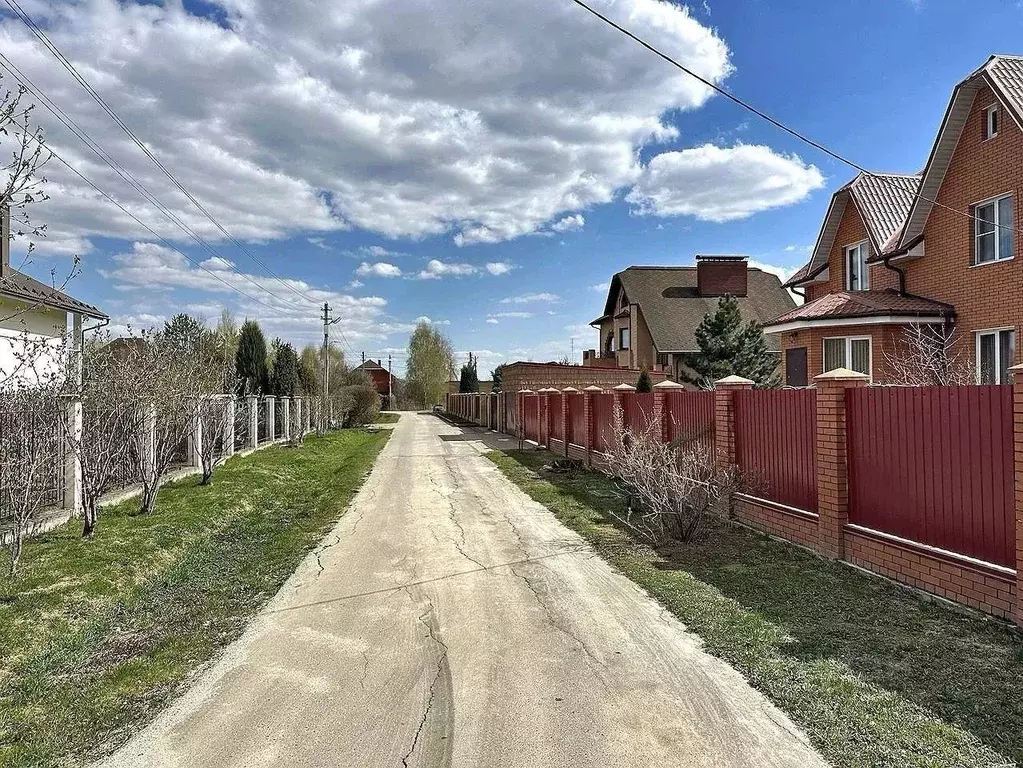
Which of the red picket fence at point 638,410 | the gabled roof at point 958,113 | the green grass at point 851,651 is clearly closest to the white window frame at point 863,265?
the gabled roof at point 958,113

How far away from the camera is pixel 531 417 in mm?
23312

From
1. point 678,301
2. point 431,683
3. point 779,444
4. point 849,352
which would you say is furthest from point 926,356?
point 678,301

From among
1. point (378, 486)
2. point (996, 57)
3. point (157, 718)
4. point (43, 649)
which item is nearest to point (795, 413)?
point (157, 718)

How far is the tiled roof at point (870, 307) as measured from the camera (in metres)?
13.1

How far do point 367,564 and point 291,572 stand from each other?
765mm

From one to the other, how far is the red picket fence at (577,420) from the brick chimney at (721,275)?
23037 millimetres

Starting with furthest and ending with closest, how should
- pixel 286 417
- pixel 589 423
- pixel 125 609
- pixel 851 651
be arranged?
pixel 286 417, pixel 589 423, pixel 125 609, pixel 851 651

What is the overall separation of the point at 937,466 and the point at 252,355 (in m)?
34.1

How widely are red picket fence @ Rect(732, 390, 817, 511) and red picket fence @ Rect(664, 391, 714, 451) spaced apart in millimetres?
721

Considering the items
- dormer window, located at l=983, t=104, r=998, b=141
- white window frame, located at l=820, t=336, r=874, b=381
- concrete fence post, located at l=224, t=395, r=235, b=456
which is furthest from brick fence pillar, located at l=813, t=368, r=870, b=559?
concrete fence post, located at l=224, t=395, r=235, b=456

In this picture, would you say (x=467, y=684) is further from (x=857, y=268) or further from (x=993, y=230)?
(x=857, y=268)

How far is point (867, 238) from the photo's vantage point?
16.1 metres

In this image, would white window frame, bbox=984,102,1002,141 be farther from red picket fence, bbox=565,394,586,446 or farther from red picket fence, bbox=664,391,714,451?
red picket fence, bbox=565,394,586,446

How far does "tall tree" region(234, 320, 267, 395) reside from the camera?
111 feet
